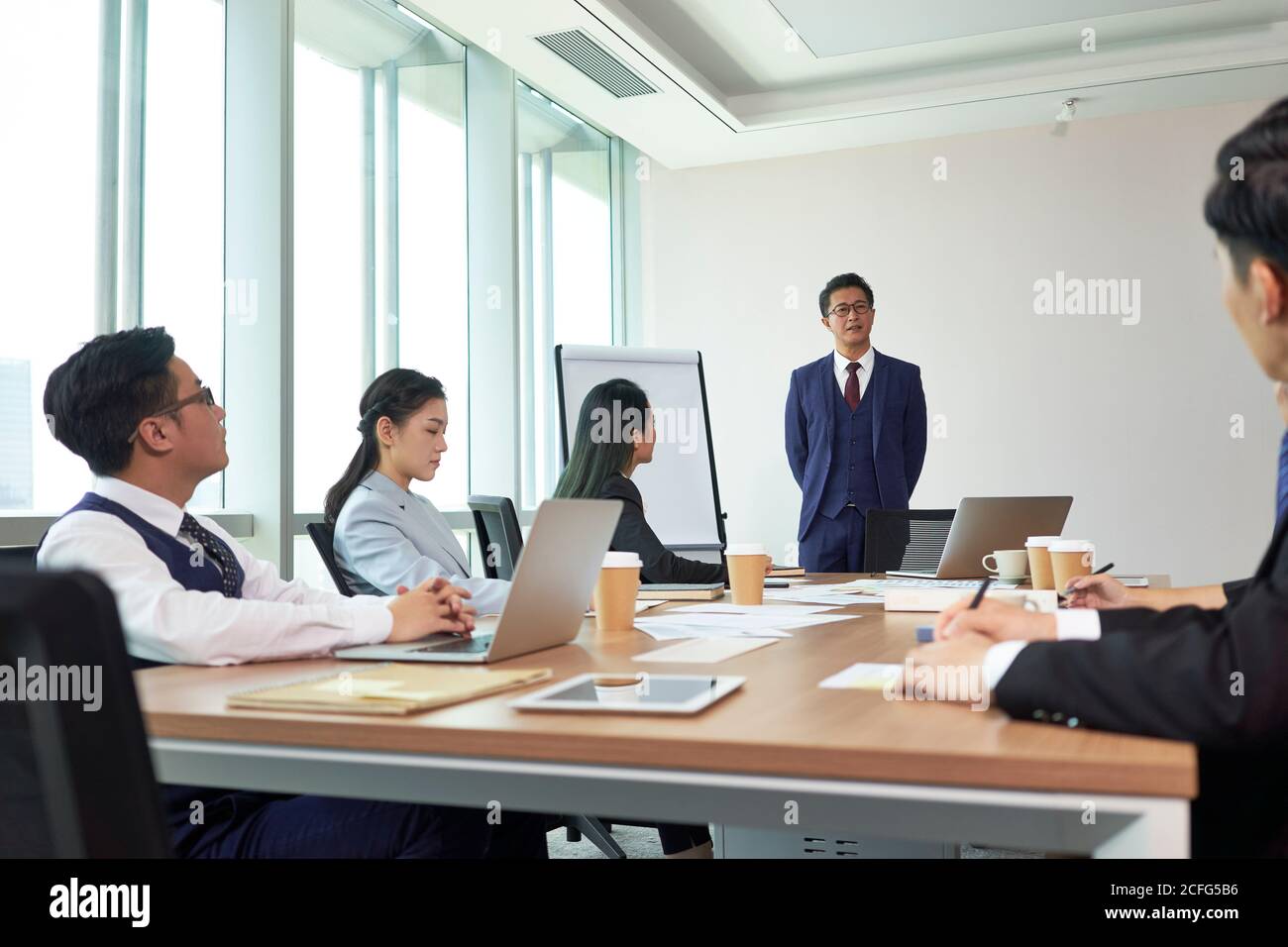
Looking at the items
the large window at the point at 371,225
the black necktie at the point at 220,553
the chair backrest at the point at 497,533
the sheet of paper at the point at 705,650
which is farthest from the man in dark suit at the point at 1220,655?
the large window at the point at 371,225

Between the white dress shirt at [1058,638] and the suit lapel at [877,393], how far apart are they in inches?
147

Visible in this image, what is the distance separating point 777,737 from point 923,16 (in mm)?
4661

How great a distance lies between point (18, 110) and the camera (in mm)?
3033

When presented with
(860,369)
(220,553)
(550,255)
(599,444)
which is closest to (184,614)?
(220,553)

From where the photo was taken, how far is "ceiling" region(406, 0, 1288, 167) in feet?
15.5

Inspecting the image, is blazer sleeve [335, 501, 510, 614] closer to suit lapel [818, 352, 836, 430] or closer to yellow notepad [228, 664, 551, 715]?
yellow notepad [228, 664, 551, 715]

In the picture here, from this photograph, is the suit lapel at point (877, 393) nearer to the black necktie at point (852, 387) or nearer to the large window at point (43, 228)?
the black necktie at point (852, 387)

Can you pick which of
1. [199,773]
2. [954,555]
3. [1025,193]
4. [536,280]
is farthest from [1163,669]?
[1025,193]

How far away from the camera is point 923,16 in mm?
4840

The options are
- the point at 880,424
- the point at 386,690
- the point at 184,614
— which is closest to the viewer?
the point at 386,690

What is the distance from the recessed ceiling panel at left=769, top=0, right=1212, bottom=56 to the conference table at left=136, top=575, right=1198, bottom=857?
4.29 metres

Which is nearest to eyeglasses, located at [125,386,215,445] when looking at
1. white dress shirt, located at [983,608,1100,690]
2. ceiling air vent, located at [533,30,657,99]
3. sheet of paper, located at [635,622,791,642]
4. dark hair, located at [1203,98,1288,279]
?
sheet of paper, located at [635,622,791,642]

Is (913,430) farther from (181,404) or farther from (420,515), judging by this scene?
(181,404)

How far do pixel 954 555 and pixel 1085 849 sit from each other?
1873mm
